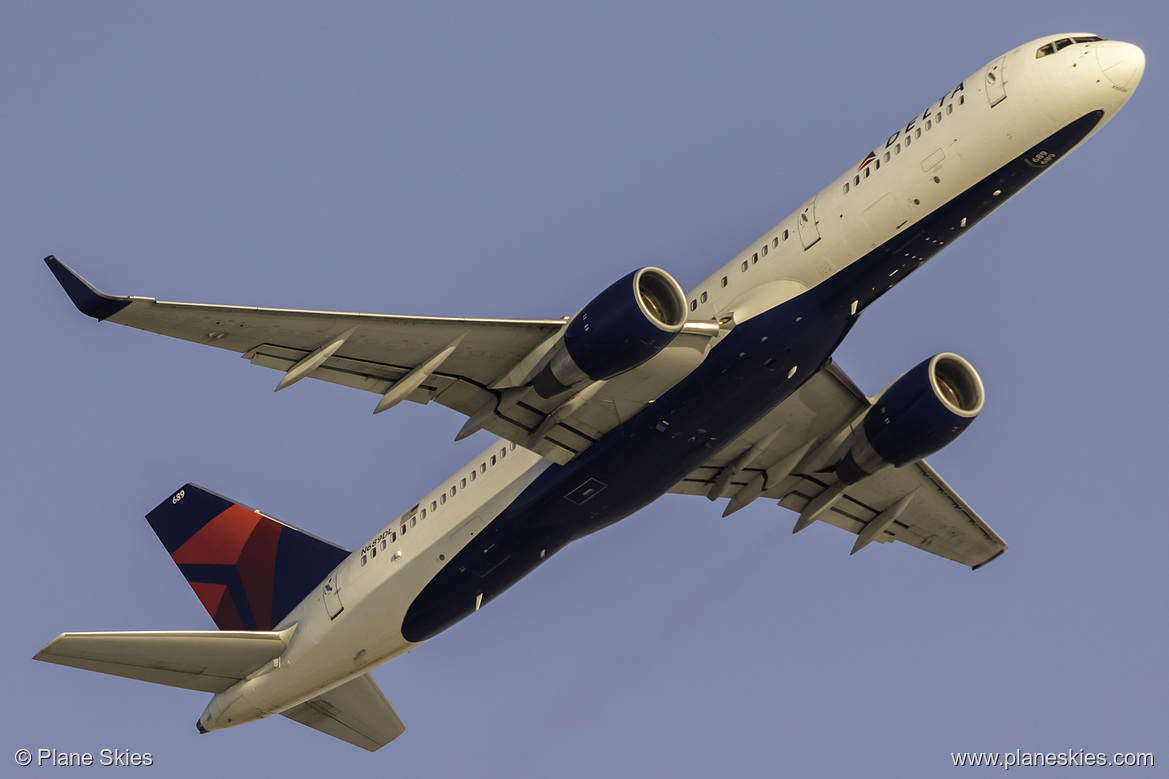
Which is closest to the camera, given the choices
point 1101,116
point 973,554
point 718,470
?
point 1101,116

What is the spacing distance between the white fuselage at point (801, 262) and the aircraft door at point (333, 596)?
31mm

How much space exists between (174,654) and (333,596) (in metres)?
3.50

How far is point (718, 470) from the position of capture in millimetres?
31922

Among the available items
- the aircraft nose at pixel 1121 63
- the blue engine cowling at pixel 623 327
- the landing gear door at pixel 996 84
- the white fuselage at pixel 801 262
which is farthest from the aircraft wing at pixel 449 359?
the aircraft nose at pixel 1121 63

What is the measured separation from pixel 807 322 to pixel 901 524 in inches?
426

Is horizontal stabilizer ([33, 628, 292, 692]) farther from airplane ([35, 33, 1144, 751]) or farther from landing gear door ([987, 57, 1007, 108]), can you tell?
landing gear door ([987, 57, 1007, 108])

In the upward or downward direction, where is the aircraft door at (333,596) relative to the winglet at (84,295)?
downward

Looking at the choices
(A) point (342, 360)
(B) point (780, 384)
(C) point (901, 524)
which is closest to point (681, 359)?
(B) point (780, 384)

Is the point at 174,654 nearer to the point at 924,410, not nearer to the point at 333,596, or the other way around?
the point at 333,596

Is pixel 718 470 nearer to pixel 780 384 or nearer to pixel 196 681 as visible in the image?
pixel 780 384

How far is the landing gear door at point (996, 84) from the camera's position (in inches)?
975

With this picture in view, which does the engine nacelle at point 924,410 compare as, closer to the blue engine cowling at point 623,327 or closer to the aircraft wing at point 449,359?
the aircraft wing at point 449,359

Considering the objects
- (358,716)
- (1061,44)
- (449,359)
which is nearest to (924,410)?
(1061,44)

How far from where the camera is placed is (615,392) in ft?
86.5
